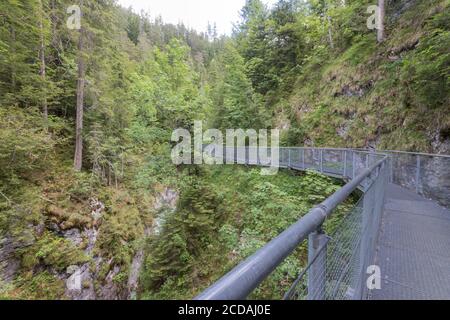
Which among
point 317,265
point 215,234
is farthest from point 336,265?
point 215,234

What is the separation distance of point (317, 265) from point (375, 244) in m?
2.92

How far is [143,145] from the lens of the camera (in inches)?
611

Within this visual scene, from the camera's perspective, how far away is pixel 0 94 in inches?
360

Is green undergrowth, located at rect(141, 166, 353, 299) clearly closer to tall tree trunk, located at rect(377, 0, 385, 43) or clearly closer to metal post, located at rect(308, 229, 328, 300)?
metal post, located at rect(308, 229, 328, 300)

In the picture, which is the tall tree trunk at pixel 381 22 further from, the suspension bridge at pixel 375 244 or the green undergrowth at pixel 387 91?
the suspension bridge at pixel 375 244

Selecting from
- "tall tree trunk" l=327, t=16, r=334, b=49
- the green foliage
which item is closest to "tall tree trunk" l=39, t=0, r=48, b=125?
the green foliage

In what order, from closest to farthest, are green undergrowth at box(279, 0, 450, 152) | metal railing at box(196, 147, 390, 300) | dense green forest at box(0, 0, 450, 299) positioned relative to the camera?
1. metal railing at box(196, 147, 390, 300)
2. dense green forest at box(0, 0, 450, 299)
3. green undergrowth at box(279, 0, 450, 152)

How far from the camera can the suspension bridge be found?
719 mm

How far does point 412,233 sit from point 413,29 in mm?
12534

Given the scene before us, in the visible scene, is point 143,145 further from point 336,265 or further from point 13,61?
point 336,265

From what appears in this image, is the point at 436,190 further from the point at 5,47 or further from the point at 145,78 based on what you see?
the point at 145,78

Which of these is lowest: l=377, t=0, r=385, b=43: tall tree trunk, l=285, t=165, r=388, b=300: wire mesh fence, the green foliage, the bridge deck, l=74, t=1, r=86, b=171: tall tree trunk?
the green foliage

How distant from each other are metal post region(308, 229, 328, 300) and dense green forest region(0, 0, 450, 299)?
5.31 m
